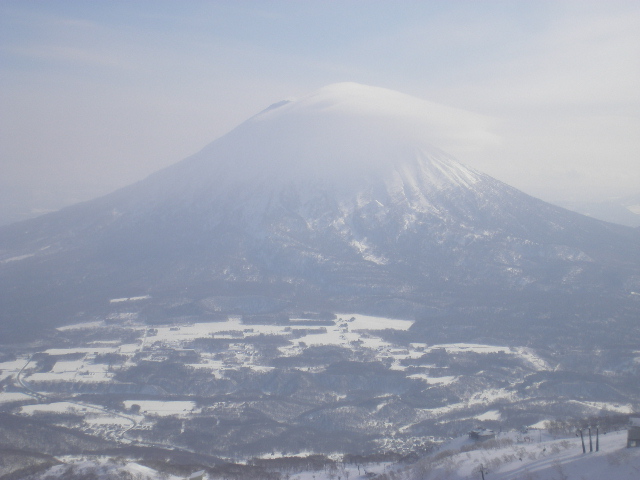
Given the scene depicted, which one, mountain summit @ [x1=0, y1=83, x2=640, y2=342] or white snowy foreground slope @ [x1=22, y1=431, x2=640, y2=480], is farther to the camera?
mountain summit @ [x1=0, y1=83, x2=640, y2=342]

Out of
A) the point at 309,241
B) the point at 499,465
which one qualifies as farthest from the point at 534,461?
the point at 309,241

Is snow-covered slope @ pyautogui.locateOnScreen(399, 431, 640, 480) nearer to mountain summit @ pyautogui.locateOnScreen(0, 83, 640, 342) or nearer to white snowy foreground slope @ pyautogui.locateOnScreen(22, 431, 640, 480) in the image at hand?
white snowy foreground slope @ pyautogui.locateOnScreen(22, 431, 640, 480)

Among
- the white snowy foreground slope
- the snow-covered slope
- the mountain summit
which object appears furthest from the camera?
the mountain summit

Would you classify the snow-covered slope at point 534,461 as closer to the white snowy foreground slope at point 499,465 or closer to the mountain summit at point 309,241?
the white snowy foreground slope at point 499,465

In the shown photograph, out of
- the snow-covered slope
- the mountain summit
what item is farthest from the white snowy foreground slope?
the mountain summit

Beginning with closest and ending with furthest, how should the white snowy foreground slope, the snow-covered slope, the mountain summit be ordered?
the snow-covered slope → the white snowy foreground slope → the mountain summit

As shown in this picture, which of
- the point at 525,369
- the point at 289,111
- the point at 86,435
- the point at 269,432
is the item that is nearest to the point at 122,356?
the point at 86,435

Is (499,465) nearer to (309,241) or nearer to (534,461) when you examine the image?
(534,461)

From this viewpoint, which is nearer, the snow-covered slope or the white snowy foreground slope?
Result: the snow-covered slope

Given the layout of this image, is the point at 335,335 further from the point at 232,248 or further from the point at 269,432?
the point at 232,248
